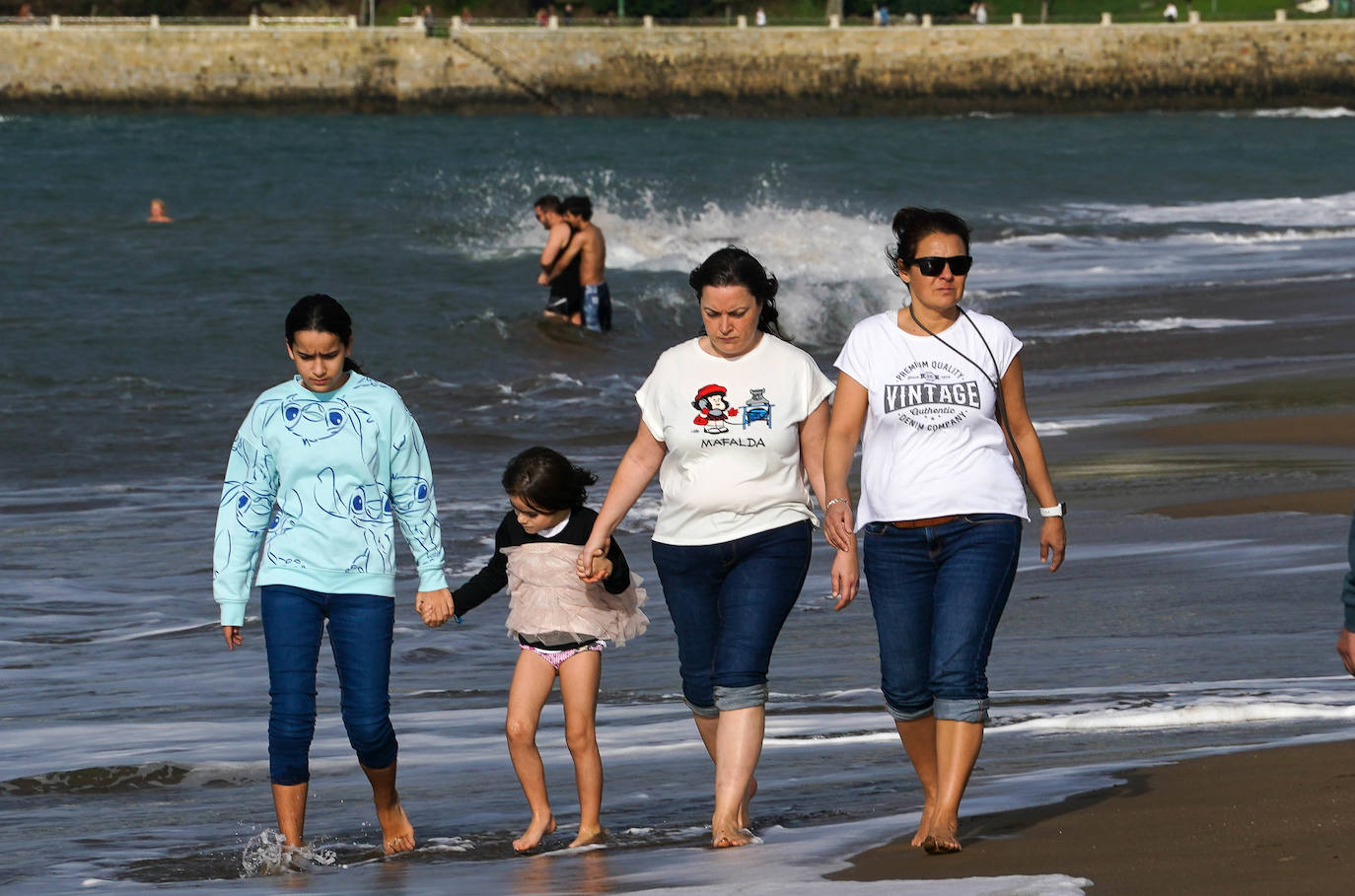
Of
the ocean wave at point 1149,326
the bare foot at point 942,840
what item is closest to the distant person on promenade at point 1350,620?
the bare foot at point 942,840

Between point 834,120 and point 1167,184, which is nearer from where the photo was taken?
point 1167,184

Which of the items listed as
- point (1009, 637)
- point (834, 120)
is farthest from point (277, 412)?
point (834, 120)

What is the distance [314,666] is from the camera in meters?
5.26

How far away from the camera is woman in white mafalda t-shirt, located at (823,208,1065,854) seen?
4.80 metres

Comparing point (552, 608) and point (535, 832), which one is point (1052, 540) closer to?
point (552, 608)

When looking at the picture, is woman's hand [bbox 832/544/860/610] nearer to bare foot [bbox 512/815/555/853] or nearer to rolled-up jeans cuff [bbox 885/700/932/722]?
rolled-up jeans cuff [bbox 885/700/932/722]

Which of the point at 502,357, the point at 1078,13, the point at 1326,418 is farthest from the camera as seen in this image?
the point at 1078,13

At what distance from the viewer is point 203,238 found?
3103 centimetres

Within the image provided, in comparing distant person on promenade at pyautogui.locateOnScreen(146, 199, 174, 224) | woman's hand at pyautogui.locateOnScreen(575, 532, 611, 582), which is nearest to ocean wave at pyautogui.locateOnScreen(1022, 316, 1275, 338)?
woman's hand at pyautogui.locateOnScreen(575, 532, 611, 582)

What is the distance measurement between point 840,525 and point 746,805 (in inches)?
29.8

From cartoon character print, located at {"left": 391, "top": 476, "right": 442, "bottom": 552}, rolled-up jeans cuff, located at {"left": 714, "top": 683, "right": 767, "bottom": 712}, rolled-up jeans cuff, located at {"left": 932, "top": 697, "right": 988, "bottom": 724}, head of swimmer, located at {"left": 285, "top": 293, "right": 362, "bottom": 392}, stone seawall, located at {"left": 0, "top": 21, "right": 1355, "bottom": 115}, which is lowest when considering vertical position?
rolled-up jeans cuff, located at {"left": 714, "top": 683, "right": 767, "bottom": 712}

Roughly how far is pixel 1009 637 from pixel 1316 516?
2314 mm

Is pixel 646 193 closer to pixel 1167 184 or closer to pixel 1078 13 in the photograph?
pixel 1167 184

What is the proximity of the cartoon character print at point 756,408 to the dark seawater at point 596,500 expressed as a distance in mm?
1032
